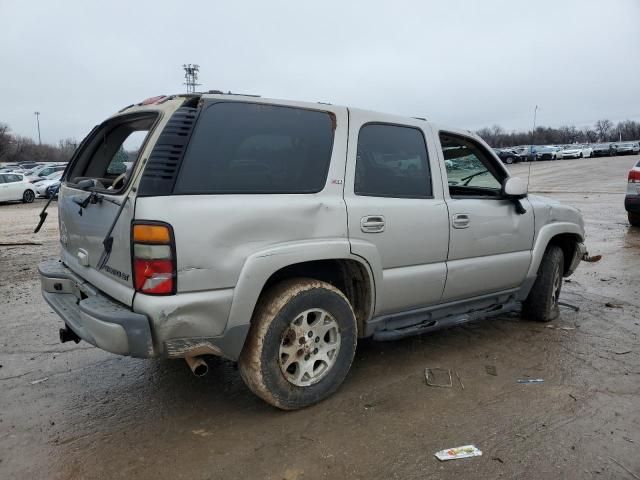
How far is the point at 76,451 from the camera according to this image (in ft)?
9.25

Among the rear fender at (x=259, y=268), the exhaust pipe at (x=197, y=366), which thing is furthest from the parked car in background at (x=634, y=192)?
the exhaust pipe at (x=197, y=366)

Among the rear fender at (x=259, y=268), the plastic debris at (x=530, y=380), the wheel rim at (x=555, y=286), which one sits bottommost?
the plastic debris at (x=530, y=380)

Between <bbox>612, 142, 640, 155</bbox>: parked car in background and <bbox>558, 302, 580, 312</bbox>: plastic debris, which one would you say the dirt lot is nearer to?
<bbox>558, 302, 580, 312</bbox>: plastic debris

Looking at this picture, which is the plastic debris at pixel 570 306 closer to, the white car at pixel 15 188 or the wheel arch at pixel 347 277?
the wheel arch at pixel 347 277

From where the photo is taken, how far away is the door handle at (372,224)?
3295 millimetres

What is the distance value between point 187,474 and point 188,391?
99 cm

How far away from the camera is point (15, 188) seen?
20969 mm

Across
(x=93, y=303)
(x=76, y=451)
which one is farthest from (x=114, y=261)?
(x=76, y=451)

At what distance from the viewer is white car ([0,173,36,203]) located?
20.6 metres

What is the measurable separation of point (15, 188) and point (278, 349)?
2180 cm

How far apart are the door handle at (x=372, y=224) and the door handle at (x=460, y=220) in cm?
70

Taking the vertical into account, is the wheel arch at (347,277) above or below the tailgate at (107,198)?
below

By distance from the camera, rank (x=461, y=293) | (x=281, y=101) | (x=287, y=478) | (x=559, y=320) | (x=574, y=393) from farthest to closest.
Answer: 1. (x=559, y=320)
2. (x=461, y=293)
3. (x=574, y=393)
4. (x=281, y=101)
5. (x=287, y=478)

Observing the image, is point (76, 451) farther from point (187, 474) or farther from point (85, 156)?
point (85, 156)
